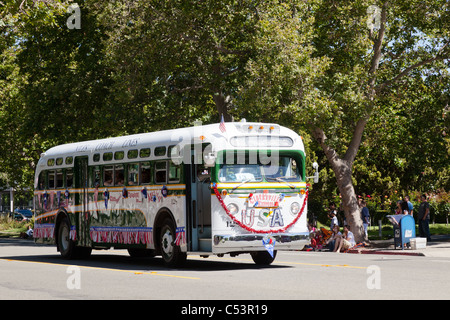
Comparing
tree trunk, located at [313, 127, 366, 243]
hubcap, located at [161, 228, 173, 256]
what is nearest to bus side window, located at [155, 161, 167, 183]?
hubcap, located at [161, 228, 173, 256]

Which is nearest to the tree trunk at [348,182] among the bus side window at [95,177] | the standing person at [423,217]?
the standing person at [423,217]

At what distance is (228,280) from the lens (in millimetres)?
15523

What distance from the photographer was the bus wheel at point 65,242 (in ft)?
76.7

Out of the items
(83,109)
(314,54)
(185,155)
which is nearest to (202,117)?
(83,109)

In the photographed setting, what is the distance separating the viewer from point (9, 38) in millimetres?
45469

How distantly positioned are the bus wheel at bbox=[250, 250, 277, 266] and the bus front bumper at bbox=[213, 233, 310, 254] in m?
1.50

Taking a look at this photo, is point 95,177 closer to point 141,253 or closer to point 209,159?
point 141,253

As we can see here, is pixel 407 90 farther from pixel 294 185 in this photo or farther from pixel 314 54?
pixel 294 185


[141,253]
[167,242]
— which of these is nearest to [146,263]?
[167,242]

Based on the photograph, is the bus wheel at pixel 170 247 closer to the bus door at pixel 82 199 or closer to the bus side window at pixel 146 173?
the bus side window at pixel 146 173

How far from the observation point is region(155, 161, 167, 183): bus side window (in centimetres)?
1925

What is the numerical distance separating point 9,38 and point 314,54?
71.7 ft

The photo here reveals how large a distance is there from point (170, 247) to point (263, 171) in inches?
114

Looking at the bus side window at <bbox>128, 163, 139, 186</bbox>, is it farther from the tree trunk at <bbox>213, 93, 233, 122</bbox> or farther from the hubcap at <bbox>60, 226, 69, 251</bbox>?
the tree trunk at <bbox>213, 93, 233, 122</bbox>
